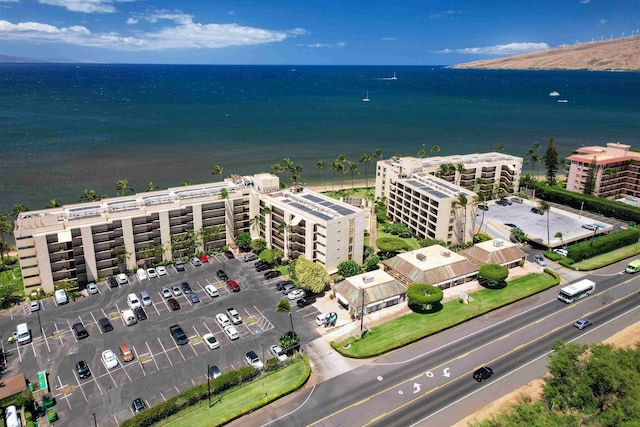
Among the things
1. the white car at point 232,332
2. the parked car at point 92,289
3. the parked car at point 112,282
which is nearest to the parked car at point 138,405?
the white car at point 232,332

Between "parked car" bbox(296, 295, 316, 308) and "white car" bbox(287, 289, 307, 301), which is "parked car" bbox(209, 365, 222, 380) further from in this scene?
"white car" bbox(287, 289, 307, 301)

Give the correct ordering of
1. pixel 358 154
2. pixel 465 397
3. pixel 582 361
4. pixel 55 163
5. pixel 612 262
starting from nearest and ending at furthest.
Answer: pixel 582 361 < pixel 465 397 < pixel 612 262 < pixel 55 163 < pixel 358 154

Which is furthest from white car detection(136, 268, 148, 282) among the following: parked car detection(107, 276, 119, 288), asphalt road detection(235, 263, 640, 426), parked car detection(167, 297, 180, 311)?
asphalt road detection(235, 263, 640, 426)

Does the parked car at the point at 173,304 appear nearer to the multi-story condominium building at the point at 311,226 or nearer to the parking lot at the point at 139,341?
the parking lot at the point at 139,341

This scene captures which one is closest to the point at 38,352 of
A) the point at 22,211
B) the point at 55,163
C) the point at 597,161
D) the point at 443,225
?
the point at 22,211

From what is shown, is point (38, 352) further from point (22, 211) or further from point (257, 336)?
point (22, 211)

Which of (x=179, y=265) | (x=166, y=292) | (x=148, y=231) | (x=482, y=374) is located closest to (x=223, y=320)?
(x=166, y=292)
